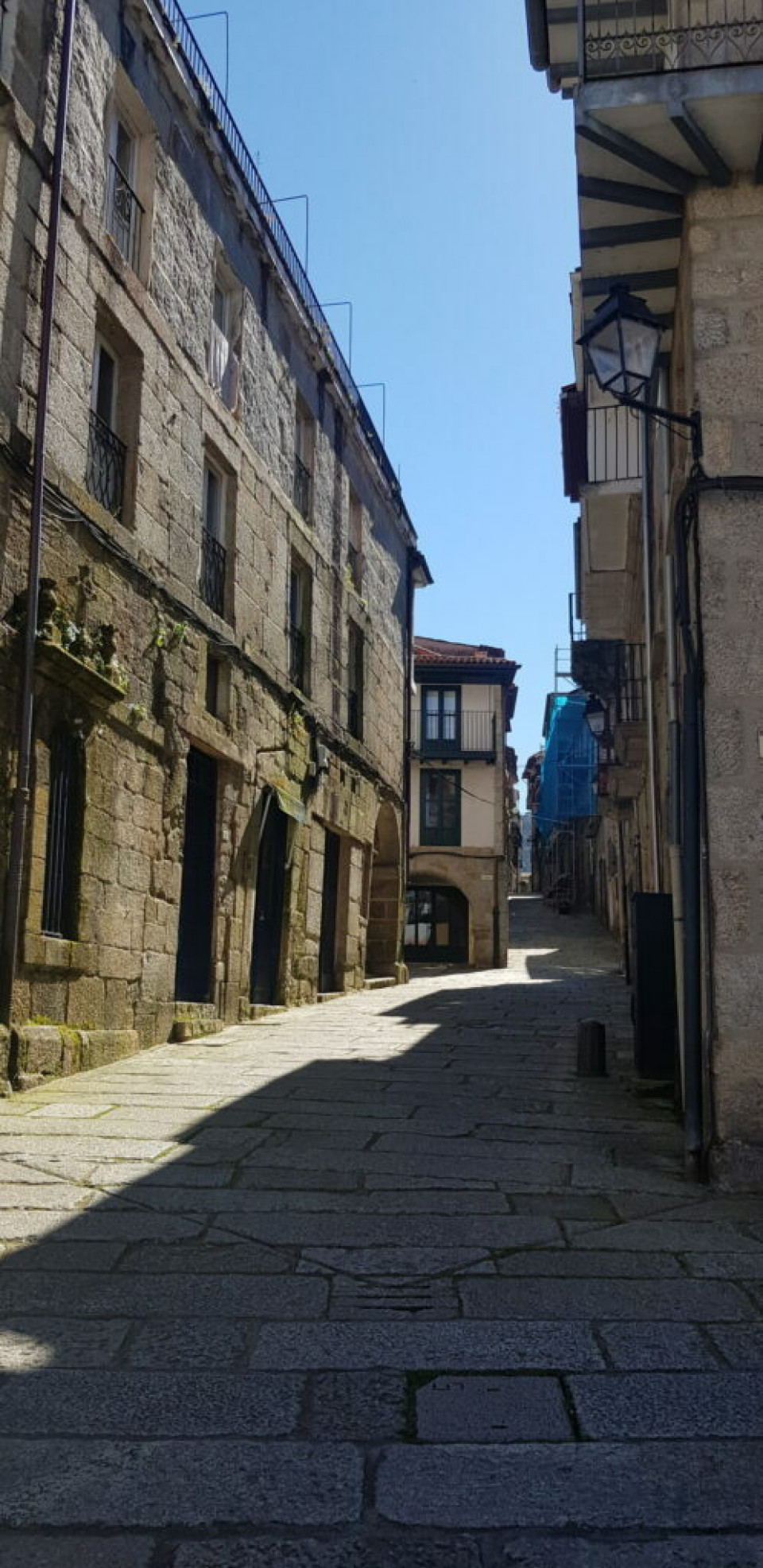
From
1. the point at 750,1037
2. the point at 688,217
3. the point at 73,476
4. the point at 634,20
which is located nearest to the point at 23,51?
the point at 73,476

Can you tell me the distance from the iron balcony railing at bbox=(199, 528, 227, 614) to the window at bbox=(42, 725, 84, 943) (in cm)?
303

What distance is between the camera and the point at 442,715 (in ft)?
99.5

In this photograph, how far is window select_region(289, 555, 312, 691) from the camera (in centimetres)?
1342

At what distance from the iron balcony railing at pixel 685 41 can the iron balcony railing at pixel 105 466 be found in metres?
4.07

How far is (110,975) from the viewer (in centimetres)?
832

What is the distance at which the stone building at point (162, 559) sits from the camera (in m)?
7.45

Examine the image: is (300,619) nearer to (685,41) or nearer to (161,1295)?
(685,41)

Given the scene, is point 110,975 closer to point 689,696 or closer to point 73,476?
point 73,476

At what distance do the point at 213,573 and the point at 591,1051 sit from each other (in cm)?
549

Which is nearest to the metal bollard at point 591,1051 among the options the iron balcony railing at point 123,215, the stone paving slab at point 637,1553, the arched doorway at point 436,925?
the stone paving slab at point 637,1553

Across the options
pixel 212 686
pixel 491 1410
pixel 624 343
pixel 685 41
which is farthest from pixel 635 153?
pixel 212 686

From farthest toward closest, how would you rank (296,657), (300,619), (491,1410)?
(300,619) < (296,657) < (491,1410)

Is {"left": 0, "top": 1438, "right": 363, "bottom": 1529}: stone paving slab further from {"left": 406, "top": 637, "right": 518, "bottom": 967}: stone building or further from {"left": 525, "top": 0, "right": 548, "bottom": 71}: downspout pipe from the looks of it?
{"left": 406, "top": 637, "right": 518, "bottom": 967}: stone building

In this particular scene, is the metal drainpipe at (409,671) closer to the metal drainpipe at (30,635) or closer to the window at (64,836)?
the window at (64,836)
